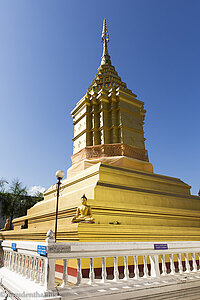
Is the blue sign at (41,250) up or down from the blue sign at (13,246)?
up

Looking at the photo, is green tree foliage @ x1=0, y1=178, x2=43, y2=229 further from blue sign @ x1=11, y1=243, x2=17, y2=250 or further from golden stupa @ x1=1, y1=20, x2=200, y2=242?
blue sign @ x1=11, y1=243, x2=17, y2=250

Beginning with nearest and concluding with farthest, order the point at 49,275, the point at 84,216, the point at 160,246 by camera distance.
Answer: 1. the point at 49,275
2. the point at 160,246
3. the point at 84,216

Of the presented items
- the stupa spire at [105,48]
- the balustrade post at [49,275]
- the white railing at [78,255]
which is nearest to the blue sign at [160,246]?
the white railing at [78,255]

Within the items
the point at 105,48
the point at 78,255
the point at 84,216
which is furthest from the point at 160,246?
the point at 105,48

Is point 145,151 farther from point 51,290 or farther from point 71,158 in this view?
point 51,290

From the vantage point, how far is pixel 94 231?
8.16m

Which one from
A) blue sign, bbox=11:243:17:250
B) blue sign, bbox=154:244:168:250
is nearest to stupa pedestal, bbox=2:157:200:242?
blue sign, bbox=11:243:17:250

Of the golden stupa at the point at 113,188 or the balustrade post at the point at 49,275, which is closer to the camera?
the balustrade post at the point at 49,275

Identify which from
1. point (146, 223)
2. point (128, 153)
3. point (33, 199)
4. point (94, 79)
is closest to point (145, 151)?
point (128, 153)

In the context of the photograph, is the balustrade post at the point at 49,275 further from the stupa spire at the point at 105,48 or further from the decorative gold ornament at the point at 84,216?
the stupa spire at the point at 105,48

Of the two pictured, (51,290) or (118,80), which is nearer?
(51,290)

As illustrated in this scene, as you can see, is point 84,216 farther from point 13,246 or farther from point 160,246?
point 160,246

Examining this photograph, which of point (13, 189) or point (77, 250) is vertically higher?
point (13, 189)

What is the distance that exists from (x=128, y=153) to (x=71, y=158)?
5621mm
